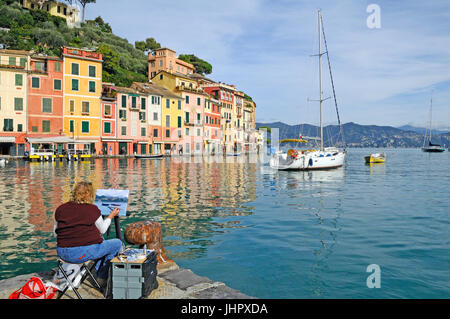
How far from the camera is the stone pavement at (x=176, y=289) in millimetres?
4801

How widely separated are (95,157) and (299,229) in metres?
43.7

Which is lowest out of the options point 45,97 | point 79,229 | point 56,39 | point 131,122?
point 79,229

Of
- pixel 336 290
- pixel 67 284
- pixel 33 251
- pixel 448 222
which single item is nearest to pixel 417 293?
pixel 336 290

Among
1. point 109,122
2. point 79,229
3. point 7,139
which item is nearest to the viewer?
point 79,229

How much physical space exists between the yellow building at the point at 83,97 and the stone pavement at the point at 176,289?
148ft

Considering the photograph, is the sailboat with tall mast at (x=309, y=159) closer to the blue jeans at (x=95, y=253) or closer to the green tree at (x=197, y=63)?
the blue jeans at (x=95, y=253)

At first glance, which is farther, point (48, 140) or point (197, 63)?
point (197, 63)

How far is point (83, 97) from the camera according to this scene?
4997cm

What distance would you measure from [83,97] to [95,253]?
1948 inches

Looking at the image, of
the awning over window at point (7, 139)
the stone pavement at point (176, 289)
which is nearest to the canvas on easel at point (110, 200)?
the stone pavement at point (176, 289)

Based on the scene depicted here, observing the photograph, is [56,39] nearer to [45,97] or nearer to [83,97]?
[83,97]

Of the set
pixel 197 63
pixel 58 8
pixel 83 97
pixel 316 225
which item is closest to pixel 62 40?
pixel 83 97

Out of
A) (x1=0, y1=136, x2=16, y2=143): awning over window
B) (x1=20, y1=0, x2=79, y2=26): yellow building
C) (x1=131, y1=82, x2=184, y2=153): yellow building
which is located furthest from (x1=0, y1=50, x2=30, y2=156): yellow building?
(x1=20, y1=0, x2=79, y2=26): yellow building

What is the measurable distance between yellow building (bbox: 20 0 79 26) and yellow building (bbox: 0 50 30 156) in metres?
45.3
